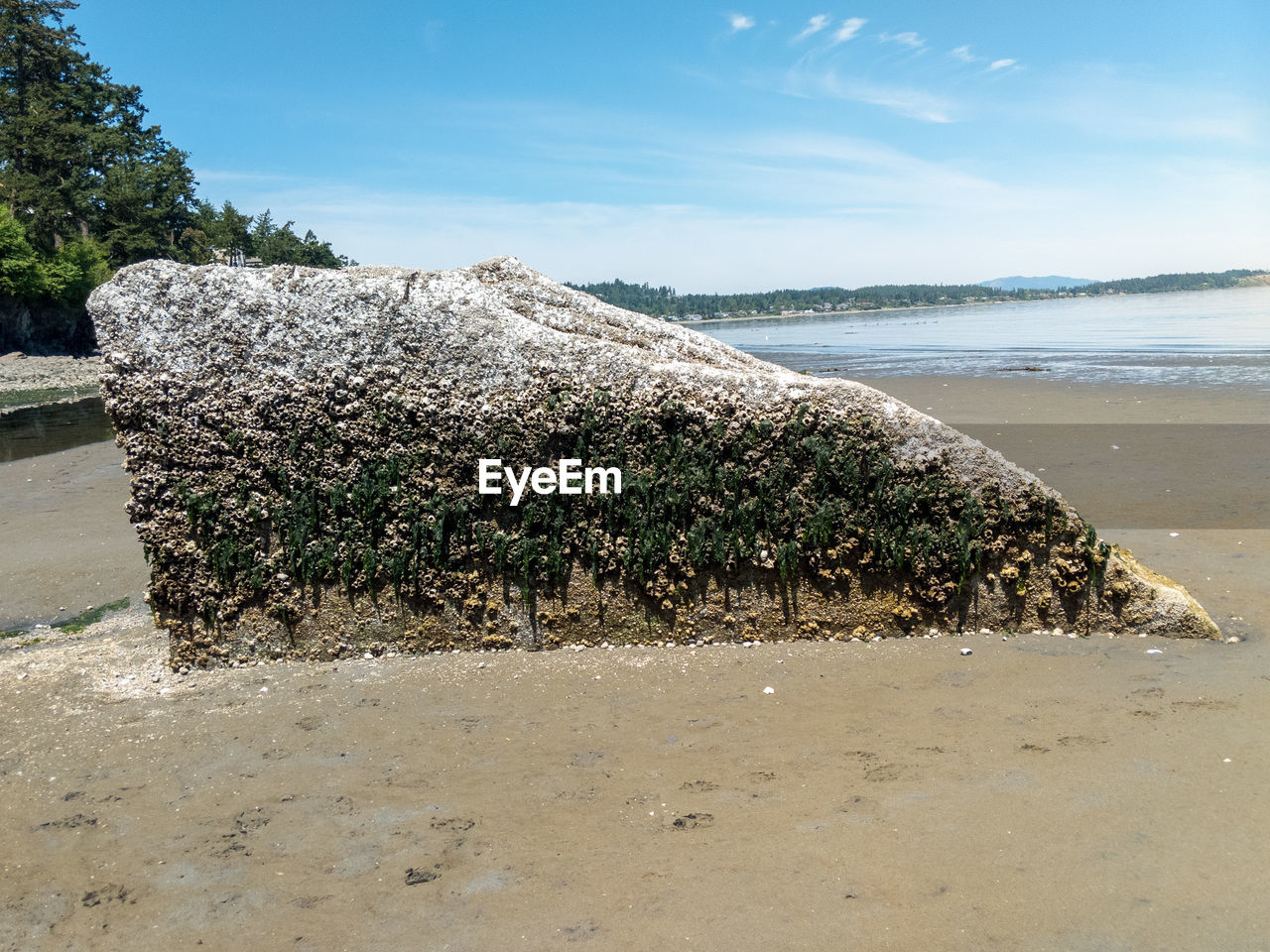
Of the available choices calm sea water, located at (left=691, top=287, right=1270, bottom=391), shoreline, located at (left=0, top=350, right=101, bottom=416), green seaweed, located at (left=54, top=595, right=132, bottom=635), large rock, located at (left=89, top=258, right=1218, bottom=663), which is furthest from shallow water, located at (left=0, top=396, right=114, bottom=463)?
calm sea water, located at (left=691, top=287, right=1270, bottom=391)

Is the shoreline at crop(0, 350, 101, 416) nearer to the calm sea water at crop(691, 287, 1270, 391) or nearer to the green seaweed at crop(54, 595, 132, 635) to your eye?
the green seaweed at crop(54, 595, 132, 635)

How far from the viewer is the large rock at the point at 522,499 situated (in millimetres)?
6012

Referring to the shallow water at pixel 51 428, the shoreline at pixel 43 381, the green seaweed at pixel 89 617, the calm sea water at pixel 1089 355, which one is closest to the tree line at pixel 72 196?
the shoreline at pixel 43 381

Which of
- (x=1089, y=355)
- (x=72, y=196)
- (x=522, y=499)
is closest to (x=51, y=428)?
(x=522, y=499)

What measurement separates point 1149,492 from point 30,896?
11201 millimetres

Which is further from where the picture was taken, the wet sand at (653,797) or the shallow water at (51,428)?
the shallow water at (51,428)

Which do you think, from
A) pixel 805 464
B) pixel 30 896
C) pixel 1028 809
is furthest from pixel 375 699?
pixel 1028 809

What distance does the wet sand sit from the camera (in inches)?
137

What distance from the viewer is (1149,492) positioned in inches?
411

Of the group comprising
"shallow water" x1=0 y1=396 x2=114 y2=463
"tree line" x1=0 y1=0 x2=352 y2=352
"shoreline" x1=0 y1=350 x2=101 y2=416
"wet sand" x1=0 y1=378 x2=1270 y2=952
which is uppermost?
"tree line" x1=0 y1=0 x2=352 y2=352

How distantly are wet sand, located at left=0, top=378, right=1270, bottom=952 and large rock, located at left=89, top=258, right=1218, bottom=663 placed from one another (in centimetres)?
33

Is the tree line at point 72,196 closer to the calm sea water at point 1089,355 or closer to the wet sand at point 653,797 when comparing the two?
the calm sea water at point 1089,355

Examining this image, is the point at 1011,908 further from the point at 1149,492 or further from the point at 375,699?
the point at 1149,492

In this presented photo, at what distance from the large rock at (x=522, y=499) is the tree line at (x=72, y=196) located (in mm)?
55845
